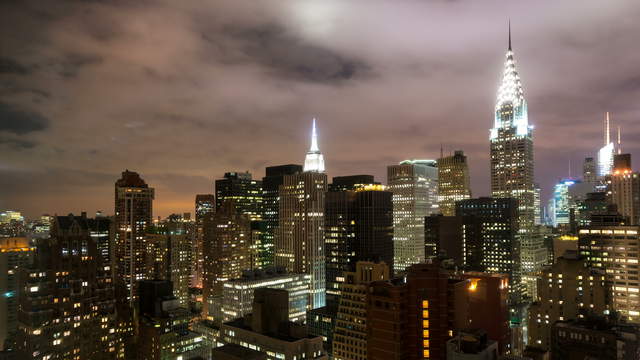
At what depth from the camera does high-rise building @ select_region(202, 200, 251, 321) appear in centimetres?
5810

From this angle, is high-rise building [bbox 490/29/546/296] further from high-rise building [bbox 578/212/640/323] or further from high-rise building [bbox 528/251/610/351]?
high-rise building [bbox 528/251/610/351]

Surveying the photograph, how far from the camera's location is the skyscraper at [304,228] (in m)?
56.3

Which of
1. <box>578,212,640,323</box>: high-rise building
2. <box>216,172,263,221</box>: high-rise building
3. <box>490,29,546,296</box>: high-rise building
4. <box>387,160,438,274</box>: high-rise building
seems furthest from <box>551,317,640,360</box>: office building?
<box>216,172,263,221</box>: high-rise building

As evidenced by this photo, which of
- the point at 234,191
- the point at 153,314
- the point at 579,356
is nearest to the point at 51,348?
the point at 153,314

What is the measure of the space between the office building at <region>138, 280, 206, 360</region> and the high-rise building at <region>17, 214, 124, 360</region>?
10.9 feet

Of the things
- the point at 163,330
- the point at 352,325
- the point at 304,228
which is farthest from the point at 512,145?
the point at 163,330

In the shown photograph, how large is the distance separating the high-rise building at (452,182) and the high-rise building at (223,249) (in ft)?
130

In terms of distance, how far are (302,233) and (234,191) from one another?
104 ft

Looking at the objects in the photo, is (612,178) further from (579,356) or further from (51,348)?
(51,348)

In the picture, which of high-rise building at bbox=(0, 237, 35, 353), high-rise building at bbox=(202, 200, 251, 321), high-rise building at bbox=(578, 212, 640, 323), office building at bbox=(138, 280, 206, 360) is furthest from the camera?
high-rise building at bbox=(202, 200, 251, 321)

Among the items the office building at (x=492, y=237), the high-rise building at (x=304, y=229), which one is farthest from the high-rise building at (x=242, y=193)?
the office building at (x=492, y=237)

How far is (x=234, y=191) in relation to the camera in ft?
283

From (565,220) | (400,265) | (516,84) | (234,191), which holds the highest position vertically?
(516,84)

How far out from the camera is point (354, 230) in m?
54.6
